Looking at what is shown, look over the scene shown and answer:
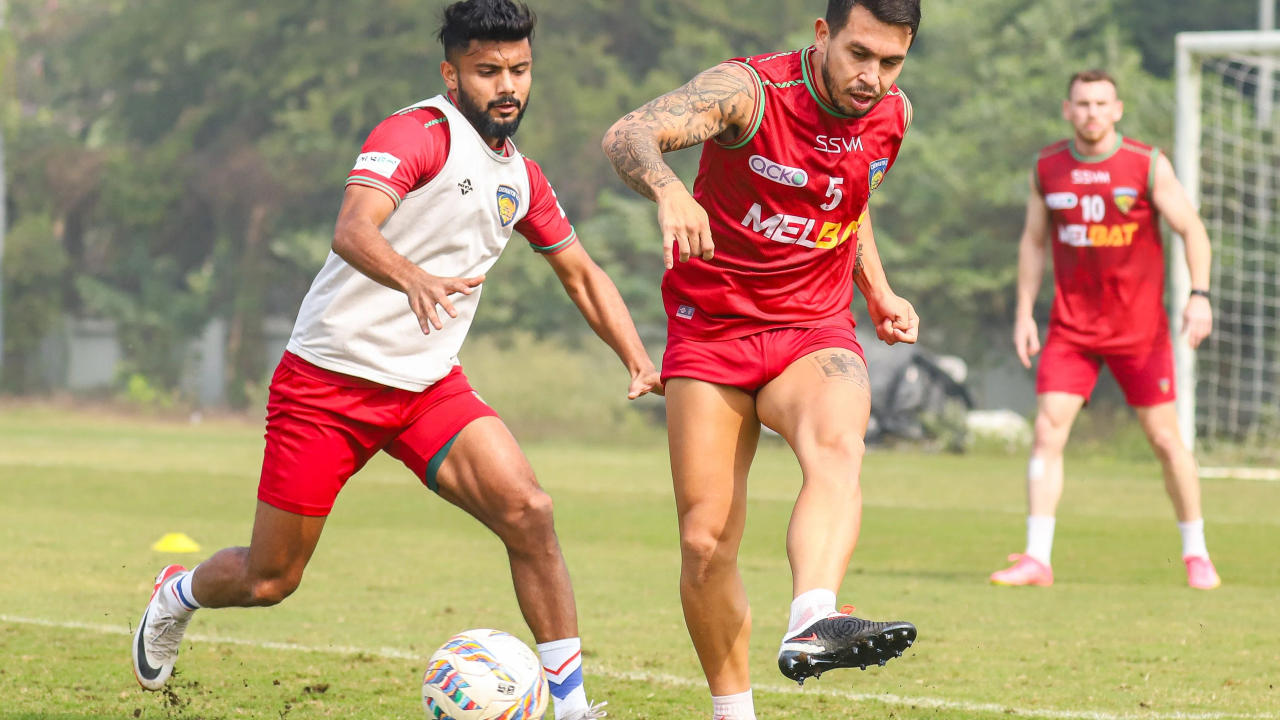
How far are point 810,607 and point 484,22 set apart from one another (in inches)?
87.5

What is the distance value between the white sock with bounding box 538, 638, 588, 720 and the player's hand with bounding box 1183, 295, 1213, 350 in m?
4.71

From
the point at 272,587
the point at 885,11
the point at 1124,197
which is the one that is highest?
the point at 885,11

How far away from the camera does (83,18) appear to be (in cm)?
4647

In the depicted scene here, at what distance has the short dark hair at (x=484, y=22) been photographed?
5391 millimetres

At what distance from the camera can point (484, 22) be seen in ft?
17.7

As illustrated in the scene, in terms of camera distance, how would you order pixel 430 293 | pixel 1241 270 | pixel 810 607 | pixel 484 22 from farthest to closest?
1. pixel 1241 270
2. pixel 484 22
3. pixel 430 293
4. pixel 810 607

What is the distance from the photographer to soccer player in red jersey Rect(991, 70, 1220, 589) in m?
9.25

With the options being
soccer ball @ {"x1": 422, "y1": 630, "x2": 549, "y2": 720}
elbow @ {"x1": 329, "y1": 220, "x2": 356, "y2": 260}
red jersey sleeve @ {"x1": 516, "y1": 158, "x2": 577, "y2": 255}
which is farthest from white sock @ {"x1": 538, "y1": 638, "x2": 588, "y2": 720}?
elbow @ {"x1": 329, "y1": 220, "x2": 356, "y2": 260}

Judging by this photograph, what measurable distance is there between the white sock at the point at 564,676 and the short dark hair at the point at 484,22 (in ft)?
6.61

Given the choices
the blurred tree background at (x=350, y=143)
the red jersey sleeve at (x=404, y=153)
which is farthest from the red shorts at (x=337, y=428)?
the blurred tree background at (x=350, y=143)

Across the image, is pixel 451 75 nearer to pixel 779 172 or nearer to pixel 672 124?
pixel 672 124

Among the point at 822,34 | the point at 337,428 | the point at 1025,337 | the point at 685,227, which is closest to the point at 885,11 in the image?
the point at 822,34

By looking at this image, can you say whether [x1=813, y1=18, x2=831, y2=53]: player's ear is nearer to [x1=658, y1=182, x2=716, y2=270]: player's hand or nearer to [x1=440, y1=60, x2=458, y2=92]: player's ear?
[x1=658, y1=182, x2=716, y2=270]: player's hand

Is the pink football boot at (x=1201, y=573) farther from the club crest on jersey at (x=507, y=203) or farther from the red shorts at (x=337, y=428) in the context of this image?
the club crest on jersey at (x=507, y=203)
